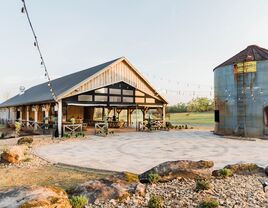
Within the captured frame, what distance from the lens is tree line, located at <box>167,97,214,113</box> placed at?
Result: 74.2 meters

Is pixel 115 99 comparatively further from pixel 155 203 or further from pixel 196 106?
pixel 196 106

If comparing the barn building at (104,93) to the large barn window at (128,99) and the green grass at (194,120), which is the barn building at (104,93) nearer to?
the large barn window at (128,99)

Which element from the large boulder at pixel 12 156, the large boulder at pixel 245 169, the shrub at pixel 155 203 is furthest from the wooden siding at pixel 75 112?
the shrub at pixel 155 203

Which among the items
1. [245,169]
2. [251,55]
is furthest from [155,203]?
[251,55]

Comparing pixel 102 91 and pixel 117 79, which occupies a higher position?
pixel 117 79

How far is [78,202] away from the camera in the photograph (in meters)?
5.63

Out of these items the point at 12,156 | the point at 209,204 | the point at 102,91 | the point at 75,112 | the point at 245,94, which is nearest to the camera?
the point at 209,204

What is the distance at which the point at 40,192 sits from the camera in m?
5.52

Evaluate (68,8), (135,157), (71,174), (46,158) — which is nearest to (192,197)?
(71,174)

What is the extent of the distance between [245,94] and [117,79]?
37.6 ft

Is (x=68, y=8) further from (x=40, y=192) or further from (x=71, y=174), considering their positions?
(x=40, y=192)

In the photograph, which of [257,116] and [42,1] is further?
[257,116]

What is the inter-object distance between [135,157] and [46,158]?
3.94 metres

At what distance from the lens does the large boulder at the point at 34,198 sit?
512 centimetres
